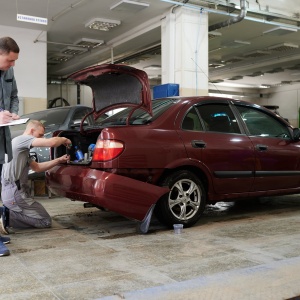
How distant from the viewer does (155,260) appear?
3.15m

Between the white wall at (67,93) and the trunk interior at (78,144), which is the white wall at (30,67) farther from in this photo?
the white wall at (67,93)

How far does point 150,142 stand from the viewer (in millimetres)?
3896

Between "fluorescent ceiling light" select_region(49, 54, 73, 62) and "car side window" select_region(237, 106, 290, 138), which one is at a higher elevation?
"fluorescent ceiling light" select_region(49, 54, 73, 62)

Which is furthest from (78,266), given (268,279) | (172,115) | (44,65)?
(44,65)

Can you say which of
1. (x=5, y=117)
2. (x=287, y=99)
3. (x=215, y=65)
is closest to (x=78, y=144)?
(x=5, y=117)

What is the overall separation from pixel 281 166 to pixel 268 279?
249cm

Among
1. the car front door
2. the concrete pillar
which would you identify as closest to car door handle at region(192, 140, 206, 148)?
the car front door

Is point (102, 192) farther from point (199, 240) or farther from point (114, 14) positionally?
point (114, 14)

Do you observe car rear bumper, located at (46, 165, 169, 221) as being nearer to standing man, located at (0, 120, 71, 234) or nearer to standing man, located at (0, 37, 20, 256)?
standing man, located at (0, 120, 71, 234)

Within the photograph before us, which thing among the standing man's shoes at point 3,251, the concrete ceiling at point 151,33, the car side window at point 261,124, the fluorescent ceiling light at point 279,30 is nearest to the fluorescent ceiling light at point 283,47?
the concrete ceiling at point 151,33

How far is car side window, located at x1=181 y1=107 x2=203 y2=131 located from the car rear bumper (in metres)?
0.77

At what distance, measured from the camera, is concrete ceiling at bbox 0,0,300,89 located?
9844 mm

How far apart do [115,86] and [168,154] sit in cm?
93

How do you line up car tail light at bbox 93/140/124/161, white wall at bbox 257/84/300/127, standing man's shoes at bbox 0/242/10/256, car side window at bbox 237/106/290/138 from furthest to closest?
white wall at bbox 257/84/300/127
car side window at bbox 237/106/290/138
car tail light at bbox 93/140/124/161
standing man's shoes at bbox 0/242/10/256
